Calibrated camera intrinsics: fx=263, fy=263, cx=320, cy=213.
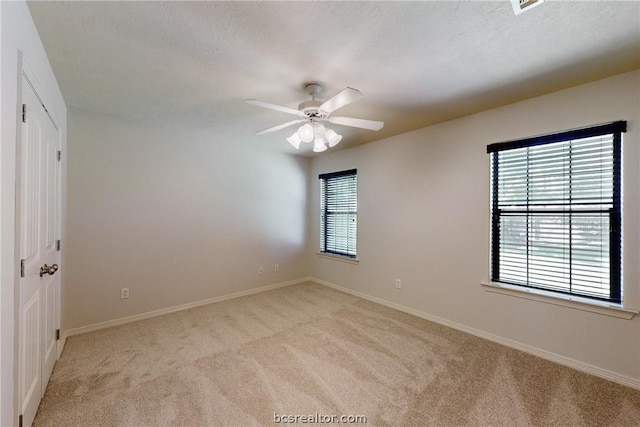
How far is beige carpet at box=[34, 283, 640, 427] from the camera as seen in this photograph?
172 cm

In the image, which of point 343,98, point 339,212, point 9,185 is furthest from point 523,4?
point 339,212

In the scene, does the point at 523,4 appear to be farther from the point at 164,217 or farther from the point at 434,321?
the point at 164,217

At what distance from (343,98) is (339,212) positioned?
2899mm

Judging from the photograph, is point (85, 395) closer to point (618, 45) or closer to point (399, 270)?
point (399, 270)

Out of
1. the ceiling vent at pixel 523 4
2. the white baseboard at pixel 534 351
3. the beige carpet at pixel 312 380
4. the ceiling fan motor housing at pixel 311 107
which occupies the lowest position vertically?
the beige carpet at pixel 312 380

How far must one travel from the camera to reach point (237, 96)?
94.5 inches

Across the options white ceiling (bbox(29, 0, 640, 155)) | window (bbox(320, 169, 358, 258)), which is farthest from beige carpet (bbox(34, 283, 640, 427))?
white ceiling (bbox(29, 0, 640, 155))

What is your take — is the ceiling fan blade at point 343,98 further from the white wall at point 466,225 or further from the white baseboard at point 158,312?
the white baseboard at point 158,312

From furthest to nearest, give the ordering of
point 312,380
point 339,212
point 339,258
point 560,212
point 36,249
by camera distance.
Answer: point 339,212 < point 339,258 < point 560,212 < point 312,380 < point 36,249

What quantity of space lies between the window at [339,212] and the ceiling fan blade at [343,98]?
2.31m

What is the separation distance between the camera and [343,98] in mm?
1748

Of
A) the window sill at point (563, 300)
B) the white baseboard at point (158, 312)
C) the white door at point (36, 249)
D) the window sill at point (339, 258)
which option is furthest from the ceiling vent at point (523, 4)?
the white baseboard at point (158, 312)

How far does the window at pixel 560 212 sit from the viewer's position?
2.12 meters

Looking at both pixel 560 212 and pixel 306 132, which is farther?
pixel 560 212
